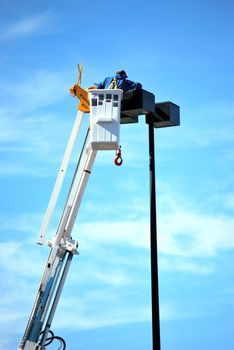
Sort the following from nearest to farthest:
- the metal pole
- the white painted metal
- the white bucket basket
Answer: the white bucket basket
the metal pole
the white painted metal

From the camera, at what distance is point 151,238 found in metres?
9.22

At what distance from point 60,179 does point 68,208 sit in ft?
1.37

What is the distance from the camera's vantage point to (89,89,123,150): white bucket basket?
8.81m

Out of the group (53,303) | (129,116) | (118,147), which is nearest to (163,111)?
(129,116)

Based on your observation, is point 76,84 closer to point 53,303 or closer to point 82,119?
point 82,119

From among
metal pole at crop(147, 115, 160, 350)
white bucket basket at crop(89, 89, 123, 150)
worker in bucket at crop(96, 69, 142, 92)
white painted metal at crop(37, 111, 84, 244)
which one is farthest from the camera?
worker in bucket at crop(96, 69, 142, 92)

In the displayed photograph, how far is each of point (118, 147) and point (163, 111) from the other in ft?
4.15

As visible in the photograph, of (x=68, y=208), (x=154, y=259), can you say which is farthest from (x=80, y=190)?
(x=154, y=259)

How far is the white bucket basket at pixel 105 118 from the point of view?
28.9 ft

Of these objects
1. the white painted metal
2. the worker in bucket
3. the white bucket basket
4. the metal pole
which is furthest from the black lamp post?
the white painted metal

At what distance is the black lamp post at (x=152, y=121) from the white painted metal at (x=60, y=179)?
0.69 metres

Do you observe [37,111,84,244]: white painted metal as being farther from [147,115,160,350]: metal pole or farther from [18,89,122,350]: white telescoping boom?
[147,115,160,350]: metal pole

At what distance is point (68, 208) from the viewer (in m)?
9.10

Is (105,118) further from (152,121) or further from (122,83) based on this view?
(152,121)
